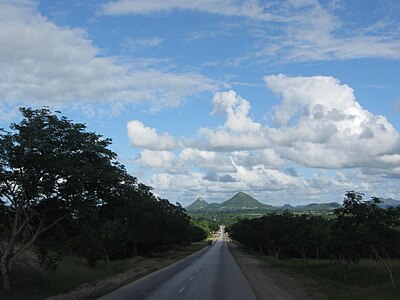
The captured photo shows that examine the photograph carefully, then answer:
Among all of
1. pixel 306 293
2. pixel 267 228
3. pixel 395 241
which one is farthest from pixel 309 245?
pixel 306 293

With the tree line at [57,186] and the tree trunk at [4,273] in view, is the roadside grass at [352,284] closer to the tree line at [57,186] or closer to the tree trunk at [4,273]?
the tree line at [57,186]

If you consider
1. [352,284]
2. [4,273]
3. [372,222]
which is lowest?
[352,284]

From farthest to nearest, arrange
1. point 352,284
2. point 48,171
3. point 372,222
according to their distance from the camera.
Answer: point 352,284 < point 372,222 < point 48,171

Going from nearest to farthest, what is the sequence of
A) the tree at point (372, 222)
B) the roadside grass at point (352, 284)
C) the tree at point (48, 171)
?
1. the tree at point (48, 171)
2. the roadside grass at point (352, 284)
3. the tree at point (372, 222)

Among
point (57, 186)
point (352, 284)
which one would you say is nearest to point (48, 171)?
point (57, 186)

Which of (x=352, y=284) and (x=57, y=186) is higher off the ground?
(x=57, y=186)

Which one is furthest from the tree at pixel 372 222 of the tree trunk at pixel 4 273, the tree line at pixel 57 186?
the tree trunk at pixel 4 273

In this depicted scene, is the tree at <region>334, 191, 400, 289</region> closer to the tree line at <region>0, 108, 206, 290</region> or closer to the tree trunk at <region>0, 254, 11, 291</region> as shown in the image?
the tree line at <region>0, 108, 206, 290</region>

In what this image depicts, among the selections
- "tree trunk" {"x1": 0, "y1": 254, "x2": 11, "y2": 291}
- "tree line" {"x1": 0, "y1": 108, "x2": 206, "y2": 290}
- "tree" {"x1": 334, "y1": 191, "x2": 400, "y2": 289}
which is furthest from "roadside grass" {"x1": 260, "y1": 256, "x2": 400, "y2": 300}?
"tree trunk" {"x1": 0, "y1": 254, "x2": 11, "y2": 291}

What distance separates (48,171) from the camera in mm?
21078

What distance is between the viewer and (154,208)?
69.4m

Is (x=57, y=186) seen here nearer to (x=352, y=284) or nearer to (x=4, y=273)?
(x=4, y=273)

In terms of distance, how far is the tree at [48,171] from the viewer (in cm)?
2066

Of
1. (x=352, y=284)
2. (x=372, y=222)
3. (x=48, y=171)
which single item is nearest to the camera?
(x=48, y=171)
